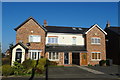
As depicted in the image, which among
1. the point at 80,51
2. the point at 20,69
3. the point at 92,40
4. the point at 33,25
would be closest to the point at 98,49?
the point at 92,40

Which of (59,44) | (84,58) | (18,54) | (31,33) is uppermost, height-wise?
(31,33)

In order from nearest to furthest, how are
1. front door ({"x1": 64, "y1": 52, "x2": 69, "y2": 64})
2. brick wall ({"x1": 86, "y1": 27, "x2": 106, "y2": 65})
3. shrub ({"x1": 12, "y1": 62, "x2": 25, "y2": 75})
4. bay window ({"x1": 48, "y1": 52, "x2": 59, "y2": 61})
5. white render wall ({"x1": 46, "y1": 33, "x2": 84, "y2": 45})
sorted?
shrub ({"x1": 12, "y1": 62, "x2": 25, "y2": 75}) → bay window ({"x1": 48, "y1": 52, "x2": 59, "y2": 61}) → brick wall ({"x1": 86, "y1": 27, "x2": 106, "y2": 65}) → front door ({"x1": 64, "y1": 52, "x2": 69, "y2": 64}) → white render wall ({"x1": 46, "y1": 33, "x2": 84, "y2": 45})

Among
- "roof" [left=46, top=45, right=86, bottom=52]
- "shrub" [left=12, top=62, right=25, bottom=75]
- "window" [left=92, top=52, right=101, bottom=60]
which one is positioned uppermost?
"roof" [left=46, top=45, right=86, bottom=52]

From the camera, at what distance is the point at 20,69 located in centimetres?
1557

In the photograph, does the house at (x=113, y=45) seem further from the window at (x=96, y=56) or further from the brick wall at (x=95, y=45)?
the window at (x=96, y=56)

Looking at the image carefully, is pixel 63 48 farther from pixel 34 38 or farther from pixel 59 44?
pixel 34 38

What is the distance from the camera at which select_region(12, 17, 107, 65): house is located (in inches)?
1009

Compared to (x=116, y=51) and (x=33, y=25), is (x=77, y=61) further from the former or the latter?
(x=33, y=25)

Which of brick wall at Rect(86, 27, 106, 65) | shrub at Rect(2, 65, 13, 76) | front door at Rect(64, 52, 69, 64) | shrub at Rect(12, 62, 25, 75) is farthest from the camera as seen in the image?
front door at Rect(64, 52, 69, 64)

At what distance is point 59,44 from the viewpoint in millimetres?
29141

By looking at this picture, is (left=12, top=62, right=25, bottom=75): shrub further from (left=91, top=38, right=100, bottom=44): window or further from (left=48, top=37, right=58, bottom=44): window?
(left=91, top=38, right=100, bottom=44): window

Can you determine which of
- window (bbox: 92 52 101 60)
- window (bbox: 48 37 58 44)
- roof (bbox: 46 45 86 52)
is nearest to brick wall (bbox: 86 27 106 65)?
window (bbox: 92 52 101 60)

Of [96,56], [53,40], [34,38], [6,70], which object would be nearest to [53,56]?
[53,40]

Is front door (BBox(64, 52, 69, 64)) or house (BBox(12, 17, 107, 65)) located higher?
house (BBox(12, 17, 107, 65))
